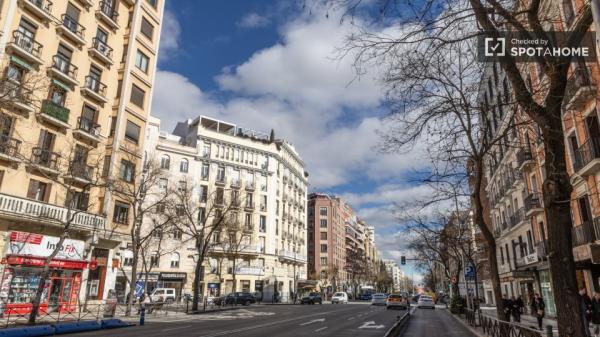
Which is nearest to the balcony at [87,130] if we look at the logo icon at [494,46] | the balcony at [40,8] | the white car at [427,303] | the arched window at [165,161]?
the balcony at [40,8]

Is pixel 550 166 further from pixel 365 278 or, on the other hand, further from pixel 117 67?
pixel 365 278

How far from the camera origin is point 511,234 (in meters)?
37.2

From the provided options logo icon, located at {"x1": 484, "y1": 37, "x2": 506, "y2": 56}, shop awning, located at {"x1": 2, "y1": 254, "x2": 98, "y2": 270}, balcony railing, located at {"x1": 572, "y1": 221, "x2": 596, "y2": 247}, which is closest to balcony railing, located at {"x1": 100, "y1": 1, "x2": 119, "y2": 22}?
shop awning, located at {"x1": 2, "y1": 254, "x2": 98, "y2": 270}

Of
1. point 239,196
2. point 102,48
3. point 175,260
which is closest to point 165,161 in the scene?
point 239,196

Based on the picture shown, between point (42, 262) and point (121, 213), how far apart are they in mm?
7644

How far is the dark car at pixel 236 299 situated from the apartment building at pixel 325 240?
161 feet

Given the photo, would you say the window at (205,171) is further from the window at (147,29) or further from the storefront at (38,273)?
the storefront at (38,273)

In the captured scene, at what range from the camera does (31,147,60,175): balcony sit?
23.6 metres

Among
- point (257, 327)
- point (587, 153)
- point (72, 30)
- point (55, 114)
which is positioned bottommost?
point (257, 327)

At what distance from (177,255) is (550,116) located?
168 ft

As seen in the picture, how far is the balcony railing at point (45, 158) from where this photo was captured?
2366 centimetres

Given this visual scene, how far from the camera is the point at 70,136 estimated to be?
26.2 m

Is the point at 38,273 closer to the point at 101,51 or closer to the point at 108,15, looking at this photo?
the point at 101,51

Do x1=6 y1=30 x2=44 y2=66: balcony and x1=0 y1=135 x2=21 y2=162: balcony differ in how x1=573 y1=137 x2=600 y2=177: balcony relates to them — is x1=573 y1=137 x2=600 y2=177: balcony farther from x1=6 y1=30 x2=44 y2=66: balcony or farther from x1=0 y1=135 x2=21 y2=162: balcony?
x1=6 y1=30 x2=44 y2=66: balcony
